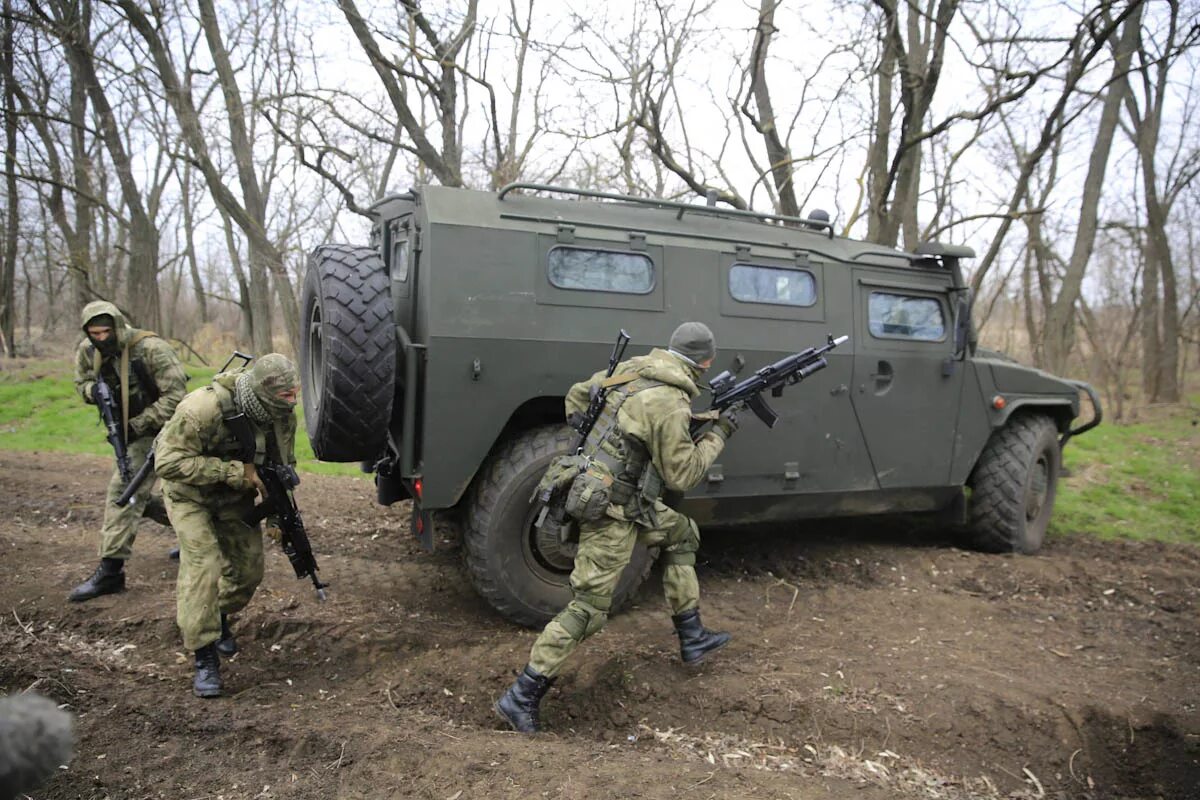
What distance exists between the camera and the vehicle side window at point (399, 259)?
189 inches

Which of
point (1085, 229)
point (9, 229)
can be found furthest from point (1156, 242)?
point (9, 229)

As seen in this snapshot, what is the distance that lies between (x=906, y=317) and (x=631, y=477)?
2.83 meters

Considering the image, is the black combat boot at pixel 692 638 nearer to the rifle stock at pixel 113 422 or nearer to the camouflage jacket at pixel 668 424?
the camouflage jacket at pixel 668 424

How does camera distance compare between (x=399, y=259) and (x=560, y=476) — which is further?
(x=399, y=259)

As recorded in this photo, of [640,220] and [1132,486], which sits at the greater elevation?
[640,220]

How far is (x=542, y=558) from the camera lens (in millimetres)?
4645

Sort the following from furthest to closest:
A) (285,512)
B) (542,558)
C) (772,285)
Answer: (772,285) < (542,558) < (285,512)

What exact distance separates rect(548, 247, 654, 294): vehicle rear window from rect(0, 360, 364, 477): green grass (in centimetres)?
459

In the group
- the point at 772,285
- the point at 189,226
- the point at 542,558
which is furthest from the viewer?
the point at 189,226

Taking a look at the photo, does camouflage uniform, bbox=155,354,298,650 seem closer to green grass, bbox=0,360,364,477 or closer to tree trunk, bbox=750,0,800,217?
green grass, bbox=0,360,364,477

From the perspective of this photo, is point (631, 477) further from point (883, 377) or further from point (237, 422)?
point (883, 377)

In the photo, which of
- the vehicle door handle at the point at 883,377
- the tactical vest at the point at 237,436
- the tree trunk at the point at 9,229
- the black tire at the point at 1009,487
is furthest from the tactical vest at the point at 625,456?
the tree trunk at the point at 9,229

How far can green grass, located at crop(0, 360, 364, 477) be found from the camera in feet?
30.4

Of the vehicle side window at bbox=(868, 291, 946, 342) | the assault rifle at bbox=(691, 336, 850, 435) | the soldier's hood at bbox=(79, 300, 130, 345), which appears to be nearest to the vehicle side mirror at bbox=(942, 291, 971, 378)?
the vehicle side window at bbox=(868, 291, 946, 342)
